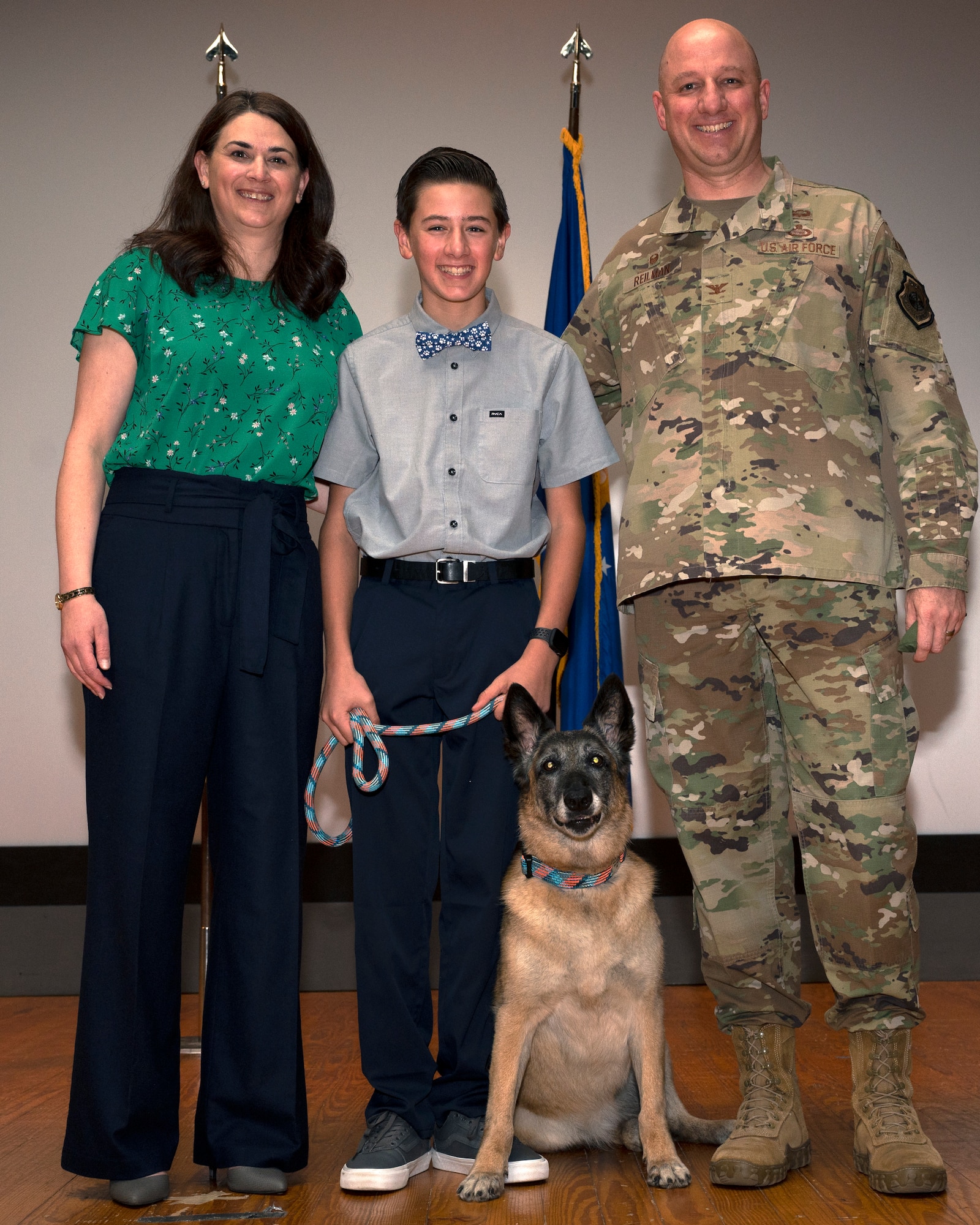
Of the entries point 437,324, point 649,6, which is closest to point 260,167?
point 437,324

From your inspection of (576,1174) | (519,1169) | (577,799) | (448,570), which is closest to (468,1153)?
(519,1169)

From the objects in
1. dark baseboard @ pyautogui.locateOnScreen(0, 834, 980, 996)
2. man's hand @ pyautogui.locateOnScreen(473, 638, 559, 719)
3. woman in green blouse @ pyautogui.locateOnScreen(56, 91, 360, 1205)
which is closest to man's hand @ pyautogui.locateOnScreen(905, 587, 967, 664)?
man's hand @ pyautogui.locateOnScreen(473, 638, 559, 719)

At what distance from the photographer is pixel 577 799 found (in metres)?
2.14

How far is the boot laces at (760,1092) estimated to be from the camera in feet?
6.96

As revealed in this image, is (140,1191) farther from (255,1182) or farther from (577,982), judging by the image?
(577,982)

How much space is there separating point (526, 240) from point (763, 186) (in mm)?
2100

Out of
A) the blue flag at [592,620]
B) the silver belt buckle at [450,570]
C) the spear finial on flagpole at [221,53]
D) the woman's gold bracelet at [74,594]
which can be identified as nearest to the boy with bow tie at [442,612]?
the silver belt buckle at [450,570]

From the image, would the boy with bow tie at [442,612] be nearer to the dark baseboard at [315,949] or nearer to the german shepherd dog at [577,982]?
the german shepherd dog at [577,982]

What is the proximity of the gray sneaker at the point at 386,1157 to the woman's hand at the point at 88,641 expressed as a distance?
100cm

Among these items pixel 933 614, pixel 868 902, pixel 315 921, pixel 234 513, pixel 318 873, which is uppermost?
pixel 234 513

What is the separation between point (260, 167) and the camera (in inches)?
84.4

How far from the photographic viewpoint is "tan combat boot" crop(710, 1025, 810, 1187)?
6.66ft

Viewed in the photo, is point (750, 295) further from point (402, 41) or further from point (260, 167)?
point (402, 41)

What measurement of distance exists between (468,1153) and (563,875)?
1.82 feet
